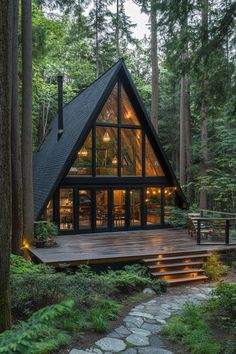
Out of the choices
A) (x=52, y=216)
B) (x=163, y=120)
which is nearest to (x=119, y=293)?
(x=52, y=216)

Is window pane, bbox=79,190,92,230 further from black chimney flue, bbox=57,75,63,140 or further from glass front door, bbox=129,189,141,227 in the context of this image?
black chimney flue, bbox=57,75,63,140

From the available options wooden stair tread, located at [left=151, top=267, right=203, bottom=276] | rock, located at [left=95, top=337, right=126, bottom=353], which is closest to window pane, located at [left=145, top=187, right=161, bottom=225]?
wooden stair tread, located at [left=151, top=267, right=203, bottom=276]

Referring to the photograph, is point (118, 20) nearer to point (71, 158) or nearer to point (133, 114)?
point (133, 114)

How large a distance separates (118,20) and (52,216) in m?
13.6

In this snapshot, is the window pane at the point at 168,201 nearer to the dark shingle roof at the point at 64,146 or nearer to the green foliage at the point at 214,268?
the dark shingle roof at the point at 64,146

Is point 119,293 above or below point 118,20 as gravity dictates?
below

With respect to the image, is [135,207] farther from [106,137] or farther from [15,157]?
[15,157]

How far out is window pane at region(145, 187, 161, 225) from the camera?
13531 millimetres

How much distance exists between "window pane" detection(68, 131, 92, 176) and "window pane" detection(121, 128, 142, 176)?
4.57ft

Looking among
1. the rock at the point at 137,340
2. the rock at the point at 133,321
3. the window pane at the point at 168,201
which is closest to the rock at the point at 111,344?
the rock at the point at 137,340

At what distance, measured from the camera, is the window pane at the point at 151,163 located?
1345cm

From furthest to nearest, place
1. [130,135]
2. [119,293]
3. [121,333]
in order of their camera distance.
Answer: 1. [130,135]
2. [119,293]
3. [121,333]

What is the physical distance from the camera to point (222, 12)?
716 centimetres

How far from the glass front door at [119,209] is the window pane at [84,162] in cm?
143
